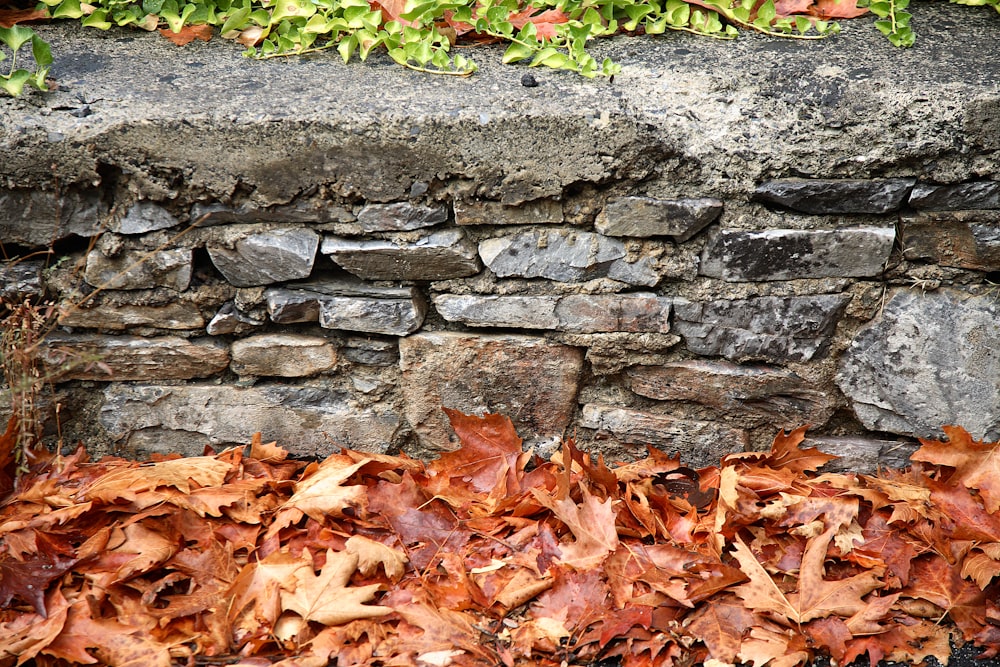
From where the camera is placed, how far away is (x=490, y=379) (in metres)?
2.02

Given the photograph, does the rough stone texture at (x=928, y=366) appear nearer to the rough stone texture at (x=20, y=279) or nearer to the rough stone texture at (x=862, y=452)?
the rough stone texture at (x=862, y=452)

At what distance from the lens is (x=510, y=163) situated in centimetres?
179

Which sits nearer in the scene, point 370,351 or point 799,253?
point 799,253

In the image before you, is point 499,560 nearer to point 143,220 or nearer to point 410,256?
point 410,256

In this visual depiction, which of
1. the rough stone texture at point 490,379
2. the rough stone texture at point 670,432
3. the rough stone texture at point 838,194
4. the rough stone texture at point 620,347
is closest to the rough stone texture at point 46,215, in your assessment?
the rough stone texture at point 490,379

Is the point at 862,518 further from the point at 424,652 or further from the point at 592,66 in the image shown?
the point at 592,66

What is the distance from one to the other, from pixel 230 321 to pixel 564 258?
0.85 meters

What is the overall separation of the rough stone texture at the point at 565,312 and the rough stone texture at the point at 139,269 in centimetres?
62

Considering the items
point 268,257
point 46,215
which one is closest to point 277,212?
point 268,257

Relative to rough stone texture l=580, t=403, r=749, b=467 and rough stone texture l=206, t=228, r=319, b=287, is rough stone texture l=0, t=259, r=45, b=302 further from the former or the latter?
rough stone texture l=580, t=403, r=749, b=467

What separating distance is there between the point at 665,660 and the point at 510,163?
3.54 feet

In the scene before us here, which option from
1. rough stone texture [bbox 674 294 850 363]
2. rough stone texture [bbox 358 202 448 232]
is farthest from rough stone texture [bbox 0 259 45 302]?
rough stone texture [bbox 674 294 850 363]

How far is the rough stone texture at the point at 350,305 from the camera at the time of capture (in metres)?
1.94

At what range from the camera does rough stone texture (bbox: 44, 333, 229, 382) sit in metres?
2.00
